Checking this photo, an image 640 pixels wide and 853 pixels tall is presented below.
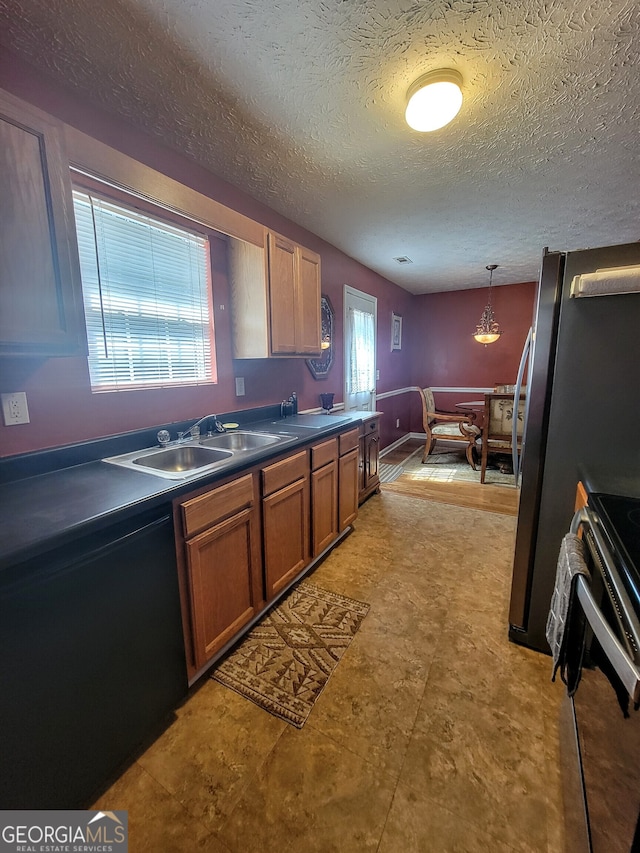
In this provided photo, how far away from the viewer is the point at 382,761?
1.20 metres

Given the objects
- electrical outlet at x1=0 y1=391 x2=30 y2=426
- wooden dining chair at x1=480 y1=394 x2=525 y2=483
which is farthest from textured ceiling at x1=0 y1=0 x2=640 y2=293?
wooden dining chair at x1=480 y1=394 x2=525 y2=483

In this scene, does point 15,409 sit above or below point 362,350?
below

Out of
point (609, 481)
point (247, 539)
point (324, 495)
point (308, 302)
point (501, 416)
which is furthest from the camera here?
point (501, 416)

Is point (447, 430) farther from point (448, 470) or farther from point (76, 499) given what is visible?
point (76, 499)

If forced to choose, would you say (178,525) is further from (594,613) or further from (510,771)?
(510,771)

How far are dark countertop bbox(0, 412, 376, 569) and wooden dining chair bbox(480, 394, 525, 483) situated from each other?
10.3 feet

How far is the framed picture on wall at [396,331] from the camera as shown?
16.9 ft

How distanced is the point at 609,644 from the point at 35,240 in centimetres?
190

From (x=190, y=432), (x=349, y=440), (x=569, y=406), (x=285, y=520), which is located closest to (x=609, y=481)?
(x=569, y=406)

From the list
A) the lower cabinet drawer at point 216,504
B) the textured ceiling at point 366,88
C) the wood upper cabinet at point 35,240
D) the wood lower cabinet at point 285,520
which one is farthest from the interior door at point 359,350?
the wood upper cabinet at point 35,240

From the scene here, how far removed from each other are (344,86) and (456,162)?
919mm

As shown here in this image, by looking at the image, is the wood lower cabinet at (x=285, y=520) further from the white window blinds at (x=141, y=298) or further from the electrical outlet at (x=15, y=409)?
the electrical outlet at (x=15, y=409)

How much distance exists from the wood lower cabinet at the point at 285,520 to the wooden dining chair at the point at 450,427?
9.85ft

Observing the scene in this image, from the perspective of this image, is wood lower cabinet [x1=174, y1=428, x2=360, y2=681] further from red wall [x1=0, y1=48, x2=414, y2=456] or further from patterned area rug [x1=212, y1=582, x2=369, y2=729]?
red wall [x1=0, y1=48, x2=414, y2=456]
